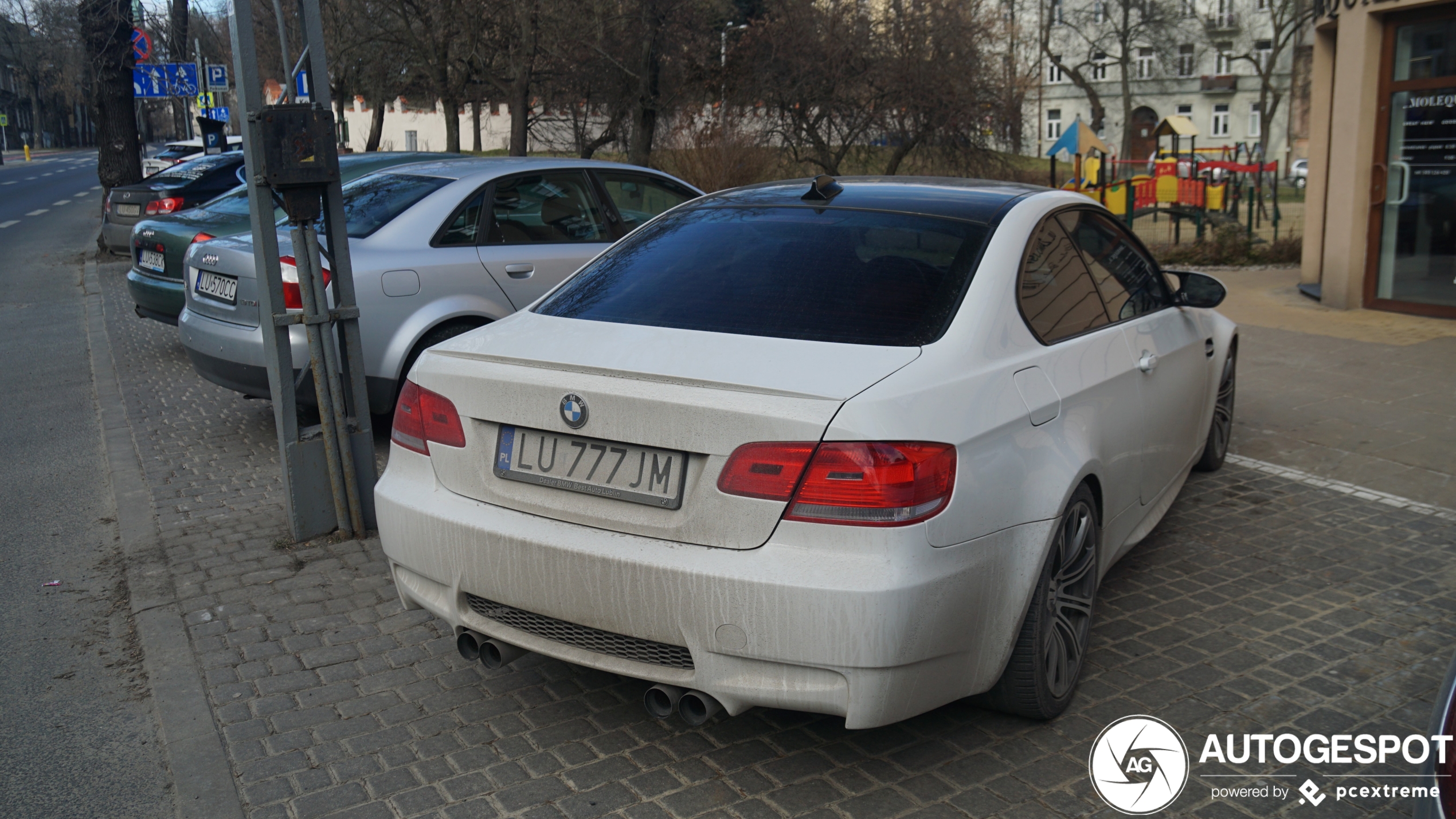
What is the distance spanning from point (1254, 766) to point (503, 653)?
209cm

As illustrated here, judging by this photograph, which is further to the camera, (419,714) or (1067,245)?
(1067,245)

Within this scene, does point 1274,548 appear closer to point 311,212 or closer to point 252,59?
point 311,212

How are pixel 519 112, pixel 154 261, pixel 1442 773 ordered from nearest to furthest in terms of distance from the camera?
pixel 1442 773 → pixel 154 261 → pixel 519 112

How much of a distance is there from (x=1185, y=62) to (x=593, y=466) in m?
71.1

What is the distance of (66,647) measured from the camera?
420 centimetres

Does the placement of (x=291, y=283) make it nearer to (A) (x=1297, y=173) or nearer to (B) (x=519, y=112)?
(B) (x=519, y=112)

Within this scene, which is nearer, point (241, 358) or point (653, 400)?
point (653, 400)

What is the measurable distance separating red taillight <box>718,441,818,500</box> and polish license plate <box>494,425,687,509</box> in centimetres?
14

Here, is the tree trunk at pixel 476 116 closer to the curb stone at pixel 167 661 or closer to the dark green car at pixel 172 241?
the dark green car at pixel 172 241

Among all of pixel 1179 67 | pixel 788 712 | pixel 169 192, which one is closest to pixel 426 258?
pixel 788 712

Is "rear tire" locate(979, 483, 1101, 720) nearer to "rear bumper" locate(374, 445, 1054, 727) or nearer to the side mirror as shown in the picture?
"rear bumper" locate(374, 445, 1054, 727)

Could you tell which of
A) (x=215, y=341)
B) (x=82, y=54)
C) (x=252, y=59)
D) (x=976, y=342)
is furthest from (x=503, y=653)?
(x=82, y=54)

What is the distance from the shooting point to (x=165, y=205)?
572 inches

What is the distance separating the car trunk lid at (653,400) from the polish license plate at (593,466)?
1cm
